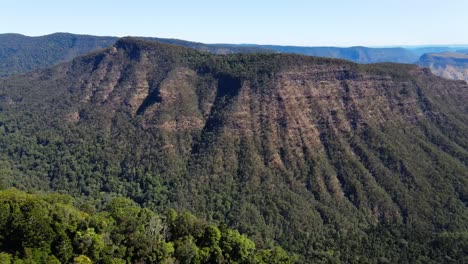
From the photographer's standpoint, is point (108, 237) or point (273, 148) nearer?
point (108, 237)

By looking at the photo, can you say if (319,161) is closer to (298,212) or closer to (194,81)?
(298,212)

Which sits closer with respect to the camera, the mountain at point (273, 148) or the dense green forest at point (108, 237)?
the dense green forest at point (108, 237)

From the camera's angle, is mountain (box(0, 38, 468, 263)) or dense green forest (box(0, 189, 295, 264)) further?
mountain (box(0, 38, 468, 263))

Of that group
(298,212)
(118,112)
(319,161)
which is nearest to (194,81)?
(118,112)
